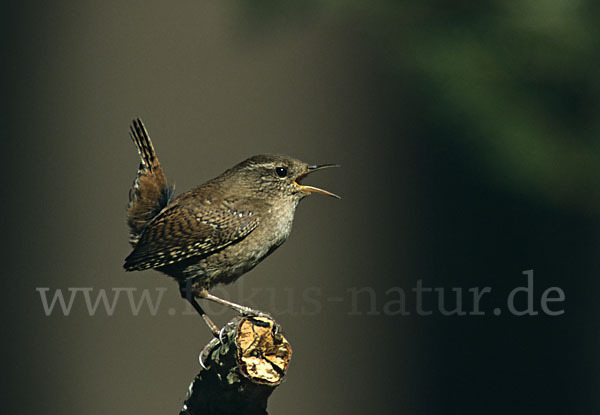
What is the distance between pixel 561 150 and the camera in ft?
6.47

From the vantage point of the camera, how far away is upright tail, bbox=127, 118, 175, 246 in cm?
233

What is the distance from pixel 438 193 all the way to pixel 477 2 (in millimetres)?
2622

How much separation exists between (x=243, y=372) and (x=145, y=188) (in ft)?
2.66

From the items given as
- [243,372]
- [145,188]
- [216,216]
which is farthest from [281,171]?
[243,372]

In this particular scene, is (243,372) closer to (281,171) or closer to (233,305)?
(233,305)

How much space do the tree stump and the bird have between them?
17.8 inches

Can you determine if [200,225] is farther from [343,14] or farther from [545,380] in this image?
[545,380]

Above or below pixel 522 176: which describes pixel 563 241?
above

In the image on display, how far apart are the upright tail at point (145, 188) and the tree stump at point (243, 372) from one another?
0.68 m

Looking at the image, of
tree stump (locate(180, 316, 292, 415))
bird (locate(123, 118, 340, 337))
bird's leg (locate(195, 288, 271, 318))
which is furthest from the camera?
bird (locate(123, 118, 340, 337))

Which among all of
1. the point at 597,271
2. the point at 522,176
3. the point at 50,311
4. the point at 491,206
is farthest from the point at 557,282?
the point at 50,311

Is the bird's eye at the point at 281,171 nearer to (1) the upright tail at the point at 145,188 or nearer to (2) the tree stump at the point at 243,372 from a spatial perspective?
(1) the upright tail at the point at 145,188

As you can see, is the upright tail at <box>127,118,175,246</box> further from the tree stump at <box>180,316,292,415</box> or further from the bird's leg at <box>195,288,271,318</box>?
the tree stump at <box>180,316,292,415</box>

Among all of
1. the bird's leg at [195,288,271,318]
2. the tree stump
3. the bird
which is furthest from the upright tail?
the tree stump
